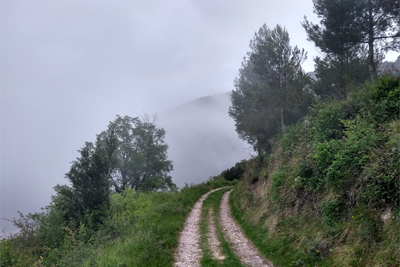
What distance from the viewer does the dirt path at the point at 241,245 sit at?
884 centimetres

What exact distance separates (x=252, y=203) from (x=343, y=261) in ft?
37.4

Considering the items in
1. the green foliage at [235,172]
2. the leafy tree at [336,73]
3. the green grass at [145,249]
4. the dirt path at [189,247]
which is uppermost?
the leafy tree at [336,73]

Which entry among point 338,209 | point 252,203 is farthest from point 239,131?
point 338,209

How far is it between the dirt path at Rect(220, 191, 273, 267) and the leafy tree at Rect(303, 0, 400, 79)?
13137 mm

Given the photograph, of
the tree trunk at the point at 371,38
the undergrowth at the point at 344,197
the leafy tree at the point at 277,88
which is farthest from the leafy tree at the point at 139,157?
the tree trunk at the point at 371,38

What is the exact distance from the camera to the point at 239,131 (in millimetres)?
33688

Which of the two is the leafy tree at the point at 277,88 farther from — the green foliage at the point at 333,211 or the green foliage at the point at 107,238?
the green foliage at the point at 333,211

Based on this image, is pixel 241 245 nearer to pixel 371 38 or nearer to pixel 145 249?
pixel 145 249

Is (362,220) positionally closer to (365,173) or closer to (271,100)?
(365,173)

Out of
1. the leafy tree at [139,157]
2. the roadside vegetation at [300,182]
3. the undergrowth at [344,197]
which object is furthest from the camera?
the leafy tree at [139,157]

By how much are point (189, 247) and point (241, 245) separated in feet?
7.87

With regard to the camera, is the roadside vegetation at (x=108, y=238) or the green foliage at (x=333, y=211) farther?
the roadside vegetation at (x=108, y=238)

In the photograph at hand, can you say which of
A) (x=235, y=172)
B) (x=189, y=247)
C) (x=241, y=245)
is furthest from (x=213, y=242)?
(x=235, y=172)

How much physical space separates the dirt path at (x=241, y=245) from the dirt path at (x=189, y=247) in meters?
1.64
